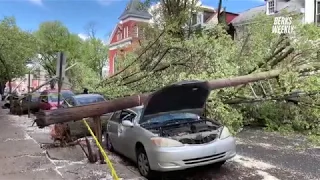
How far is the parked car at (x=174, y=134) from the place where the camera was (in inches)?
234

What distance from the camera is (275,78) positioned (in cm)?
1058

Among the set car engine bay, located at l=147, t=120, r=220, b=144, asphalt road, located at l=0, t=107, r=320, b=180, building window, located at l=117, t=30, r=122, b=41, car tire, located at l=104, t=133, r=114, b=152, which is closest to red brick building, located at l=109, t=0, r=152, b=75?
building window, located at l=117, t=30, r=122, b=41

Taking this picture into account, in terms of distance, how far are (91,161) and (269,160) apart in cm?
417

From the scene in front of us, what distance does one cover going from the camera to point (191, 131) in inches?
257

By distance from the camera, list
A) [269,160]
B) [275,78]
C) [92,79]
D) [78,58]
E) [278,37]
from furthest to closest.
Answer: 1. [78,58]
2. [92,79]
3. [278,37]
4. [275,78]
5. [269,160]

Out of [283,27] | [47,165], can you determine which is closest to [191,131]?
[47,165]

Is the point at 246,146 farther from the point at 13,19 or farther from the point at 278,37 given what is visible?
the point at 13,19

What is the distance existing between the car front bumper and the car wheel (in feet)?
0.80

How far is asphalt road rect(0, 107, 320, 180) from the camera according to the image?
259 inches

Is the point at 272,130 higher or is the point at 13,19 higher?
the point at 13,19

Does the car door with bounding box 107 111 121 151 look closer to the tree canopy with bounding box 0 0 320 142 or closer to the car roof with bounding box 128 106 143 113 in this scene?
the car roof with bounding box 128 106 143 113

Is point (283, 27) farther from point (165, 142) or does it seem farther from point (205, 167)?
point (165, 142)

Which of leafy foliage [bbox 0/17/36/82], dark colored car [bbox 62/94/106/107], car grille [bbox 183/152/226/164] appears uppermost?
leafy foliage [bbox 0/17/36/82]

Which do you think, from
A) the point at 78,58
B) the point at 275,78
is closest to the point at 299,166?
the point at 275,78
